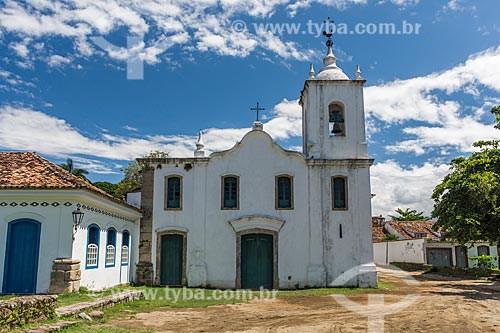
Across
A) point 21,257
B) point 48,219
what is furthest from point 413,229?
point 21,257

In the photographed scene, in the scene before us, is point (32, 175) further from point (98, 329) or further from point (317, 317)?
point (317, 317)

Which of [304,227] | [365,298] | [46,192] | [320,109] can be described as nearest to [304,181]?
[304,227]

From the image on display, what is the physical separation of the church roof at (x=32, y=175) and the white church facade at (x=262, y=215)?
10.5 ft

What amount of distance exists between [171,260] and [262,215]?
4.06 m

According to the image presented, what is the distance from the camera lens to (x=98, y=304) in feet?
34.5

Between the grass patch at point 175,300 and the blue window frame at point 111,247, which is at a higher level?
the blue window frame at point 111,247

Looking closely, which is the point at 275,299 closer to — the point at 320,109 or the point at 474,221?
the point at 320,109

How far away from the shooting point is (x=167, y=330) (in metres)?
9.02

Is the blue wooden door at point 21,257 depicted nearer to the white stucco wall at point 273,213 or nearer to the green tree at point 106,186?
the white stucco wall at point 273,213

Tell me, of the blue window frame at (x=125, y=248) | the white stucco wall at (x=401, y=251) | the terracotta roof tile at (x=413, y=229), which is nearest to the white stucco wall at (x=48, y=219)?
the blue window frame at (x=125, y=248)

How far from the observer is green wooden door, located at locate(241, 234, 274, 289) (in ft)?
58.3

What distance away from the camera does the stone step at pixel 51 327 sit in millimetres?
7477

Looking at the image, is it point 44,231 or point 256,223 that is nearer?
point 44,231

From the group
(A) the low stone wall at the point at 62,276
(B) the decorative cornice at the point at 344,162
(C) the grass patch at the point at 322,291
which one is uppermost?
A: (B) the decorative cornice at the point at 344,162
